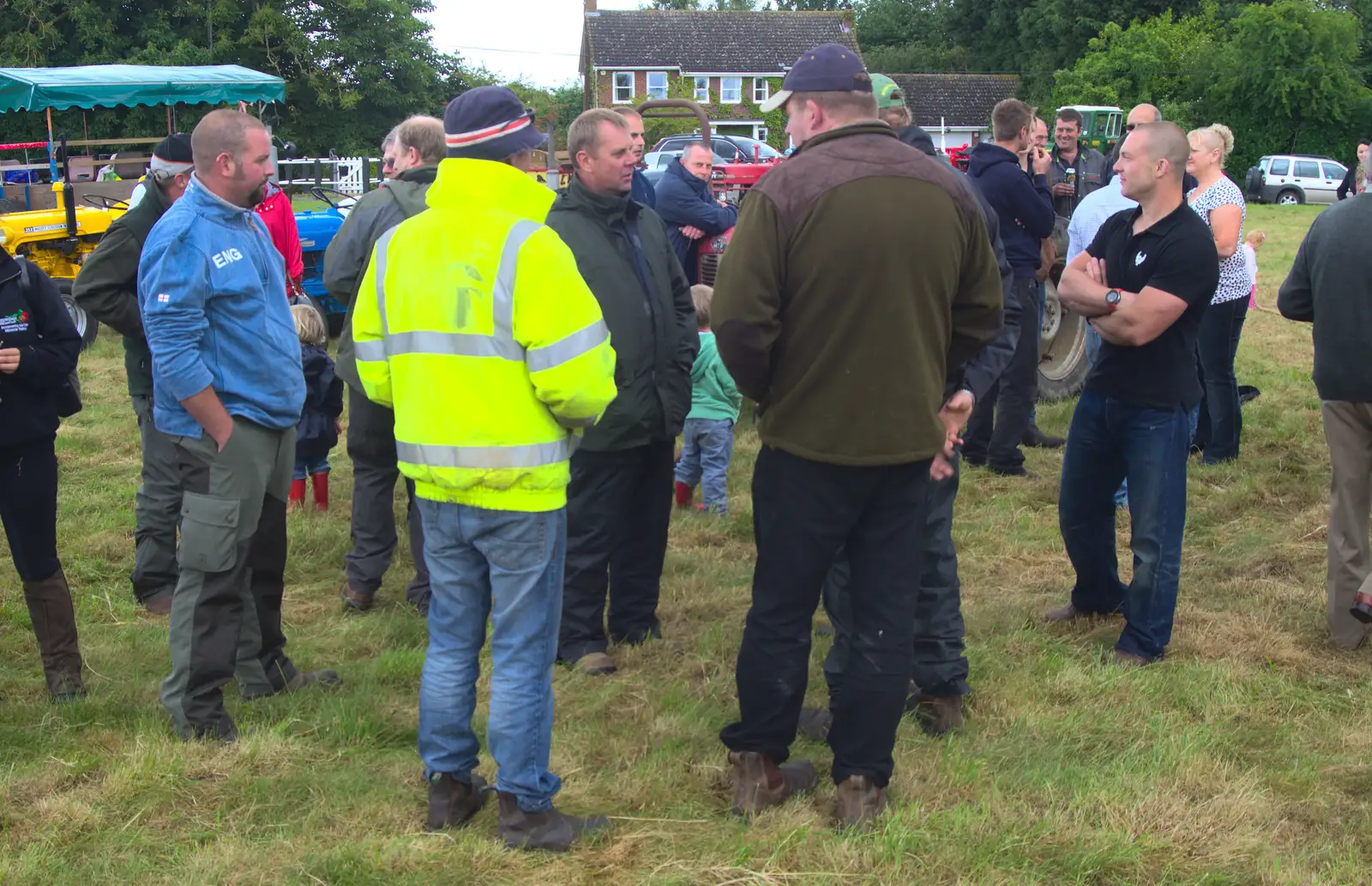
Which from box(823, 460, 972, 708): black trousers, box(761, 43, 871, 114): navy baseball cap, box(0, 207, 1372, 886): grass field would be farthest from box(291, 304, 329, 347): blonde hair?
box(761, 43, 871, 114): navy baseball cap

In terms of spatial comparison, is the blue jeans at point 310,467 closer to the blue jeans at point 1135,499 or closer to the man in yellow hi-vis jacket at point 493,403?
the man in yellow hi-vis jacket at point 493,403

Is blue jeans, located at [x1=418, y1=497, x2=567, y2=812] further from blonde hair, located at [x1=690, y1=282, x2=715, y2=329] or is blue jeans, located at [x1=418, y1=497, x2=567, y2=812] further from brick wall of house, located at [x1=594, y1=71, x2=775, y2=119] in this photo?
brick wall of house, located at [x1=594, y1=71, x2=775, y2=119]

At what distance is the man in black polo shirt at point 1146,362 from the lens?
14.8 ft

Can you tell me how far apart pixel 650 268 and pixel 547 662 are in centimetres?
187

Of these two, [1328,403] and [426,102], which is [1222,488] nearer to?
[1328,403]

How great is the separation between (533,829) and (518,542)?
811mm

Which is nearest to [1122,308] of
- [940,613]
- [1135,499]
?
[1135,499]

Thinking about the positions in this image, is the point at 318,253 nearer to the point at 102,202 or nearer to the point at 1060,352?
the point at 102,202

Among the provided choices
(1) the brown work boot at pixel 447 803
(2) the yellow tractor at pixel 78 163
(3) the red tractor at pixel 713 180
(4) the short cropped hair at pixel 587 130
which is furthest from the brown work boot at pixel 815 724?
(2) the yellow tractor at pixel 78 163

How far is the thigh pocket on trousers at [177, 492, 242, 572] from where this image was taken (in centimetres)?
401

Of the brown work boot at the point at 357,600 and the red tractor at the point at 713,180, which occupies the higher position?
the red tractor at the point at 713,180

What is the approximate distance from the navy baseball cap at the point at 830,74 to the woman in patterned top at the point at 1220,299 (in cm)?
427

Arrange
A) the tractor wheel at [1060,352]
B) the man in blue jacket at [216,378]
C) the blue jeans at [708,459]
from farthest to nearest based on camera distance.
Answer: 1. the tractor wheel at [1060,352]
2. the blue jeans at [708,459]
3. the man in blue jacket at [216,378]

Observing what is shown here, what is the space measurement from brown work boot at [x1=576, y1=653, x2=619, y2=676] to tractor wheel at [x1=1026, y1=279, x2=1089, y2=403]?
17.9 ft
